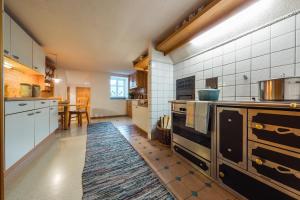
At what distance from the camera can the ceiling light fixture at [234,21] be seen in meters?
1.23

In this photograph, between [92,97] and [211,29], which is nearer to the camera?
[211,29]

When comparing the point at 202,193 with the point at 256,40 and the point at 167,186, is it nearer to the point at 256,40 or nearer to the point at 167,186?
the point at 167,186

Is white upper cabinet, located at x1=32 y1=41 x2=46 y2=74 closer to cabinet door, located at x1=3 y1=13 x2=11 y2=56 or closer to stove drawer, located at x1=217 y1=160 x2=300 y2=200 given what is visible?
cabinet door, located at x1=3 y1=13 x2=11 y2=56

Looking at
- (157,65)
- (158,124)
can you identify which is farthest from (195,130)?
(157,65)

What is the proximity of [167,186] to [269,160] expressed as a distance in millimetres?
893

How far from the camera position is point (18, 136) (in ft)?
4.68

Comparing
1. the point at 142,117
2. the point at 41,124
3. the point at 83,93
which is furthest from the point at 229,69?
the point at 83,93

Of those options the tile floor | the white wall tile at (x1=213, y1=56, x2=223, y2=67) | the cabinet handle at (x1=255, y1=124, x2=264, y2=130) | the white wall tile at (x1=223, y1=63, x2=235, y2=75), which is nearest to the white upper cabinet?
the tile floor

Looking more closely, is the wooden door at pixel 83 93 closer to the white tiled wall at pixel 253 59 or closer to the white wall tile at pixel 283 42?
the white tiled wall at pixel 253 59

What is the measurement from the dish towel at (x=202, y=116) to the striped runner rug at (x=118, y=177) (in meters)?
0.73

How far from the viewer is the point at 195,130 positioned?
1481 millimetres

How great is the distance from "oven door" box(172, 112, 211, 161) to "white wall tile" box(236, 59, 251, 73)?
92 centimetres

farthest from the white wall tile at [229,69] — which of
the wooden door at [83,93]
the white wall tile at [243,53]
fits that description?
the wooden door at [83,93]

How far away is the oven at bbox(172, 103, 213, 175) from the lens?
1364 millimetres
